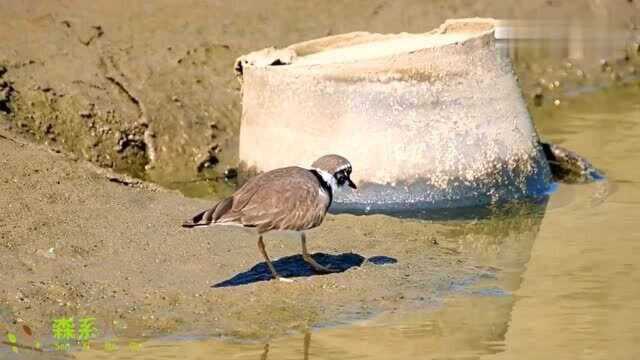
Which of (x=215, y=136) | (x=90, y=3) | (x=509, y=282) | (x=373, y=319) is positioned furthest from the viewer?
(x=90, y=3)

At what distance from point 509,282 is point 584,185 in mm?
2659

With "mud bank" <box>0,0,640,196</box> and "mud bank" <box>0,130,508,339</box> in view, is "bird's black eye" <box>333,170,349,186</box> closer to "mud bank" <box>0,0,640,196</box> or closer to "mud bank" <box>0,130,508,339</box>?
"mud bank" <box>0,130,508,339</box>

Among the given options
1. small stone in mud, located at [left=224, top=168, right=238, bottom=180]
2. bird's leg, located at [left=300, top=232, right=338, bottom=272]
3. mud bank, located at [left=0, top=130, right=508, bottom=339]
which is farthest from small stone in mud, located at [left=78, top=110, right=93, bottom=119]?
bird's leg, located at [left=300, top=232, right=338, bottom=272]

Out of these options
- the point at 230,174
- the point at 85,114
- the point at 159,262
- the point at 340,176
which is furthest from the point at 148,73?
the point at 340,176

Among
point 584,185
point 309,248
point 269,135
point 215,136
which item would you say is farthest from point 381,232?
point 215,136

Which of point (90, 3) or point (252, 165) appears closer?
point (252, 165)

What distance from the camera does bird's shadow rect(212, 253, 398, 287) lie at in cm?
858

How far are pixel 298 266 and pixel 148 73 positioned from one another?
4247 mm

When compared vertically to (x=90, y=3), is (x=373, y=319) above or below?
below

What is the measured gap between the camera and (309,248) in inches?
364

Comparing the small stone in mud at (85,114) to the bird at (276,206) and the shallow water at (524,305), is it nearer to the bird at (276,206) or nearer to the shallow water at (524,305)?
the shallow water at (524,305)

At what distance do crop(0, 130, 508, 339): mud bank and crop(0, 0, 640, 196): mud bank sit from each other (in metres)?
1.65

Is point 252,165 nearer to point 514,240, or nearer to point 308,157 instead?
point 308,157

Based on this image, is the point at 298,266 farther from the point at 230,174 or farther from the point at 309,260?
the point at 230,174
